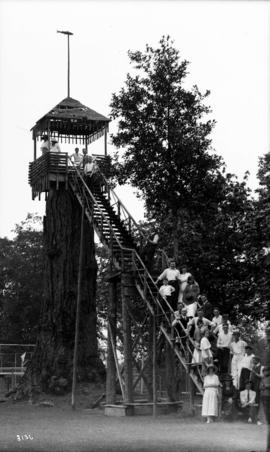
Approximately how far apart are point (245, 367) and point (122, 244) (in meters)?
8.58

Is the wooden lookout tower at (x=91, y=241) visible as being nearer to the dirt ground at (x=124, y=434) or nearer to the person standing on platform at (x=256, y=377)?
the dirt ground at (x=124, y=434)

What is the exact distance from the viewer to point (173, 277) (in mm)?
30422

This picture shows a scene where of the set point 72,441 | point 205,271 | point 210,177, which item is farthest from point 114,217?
point 72,441

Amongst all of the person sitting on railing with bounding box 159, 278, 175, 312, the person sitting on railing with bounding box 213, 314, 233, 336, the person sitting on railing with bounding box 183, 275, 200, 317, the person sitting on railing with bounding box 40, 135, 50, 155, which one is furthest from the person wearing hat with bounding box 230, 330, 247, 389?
the person sitting on railing with bounding box 40, 135, 50, 155

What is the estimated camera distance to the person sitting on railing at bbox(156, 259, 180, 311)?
30.4 metres

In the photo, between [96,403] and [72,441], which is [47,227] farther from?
[72,441]

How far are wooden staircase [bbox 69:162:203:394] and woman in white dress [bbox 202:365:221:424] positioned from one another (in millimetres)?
962

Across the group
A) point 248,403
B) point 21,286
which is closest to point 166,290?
point 248,403

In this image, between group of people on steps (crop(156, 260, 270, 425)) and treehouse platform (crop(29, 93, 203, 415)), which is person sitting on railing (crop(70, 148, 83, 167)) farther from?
group of people on steps (crop(156, 260, 270, 425))

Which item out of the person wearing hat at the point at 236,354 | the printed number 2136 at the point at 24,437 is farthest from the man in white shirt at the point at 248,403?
the printed number 2136 at the point at 24,437

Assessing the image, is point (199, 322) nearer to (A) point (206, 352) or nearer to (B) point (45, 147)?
(A) point (206, 352)

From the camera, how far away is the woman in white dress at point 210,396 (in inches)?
1045

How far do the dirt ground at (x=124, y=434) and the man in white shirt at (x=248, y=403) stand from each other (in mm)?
715

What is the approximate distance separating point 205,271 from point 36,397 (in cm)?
898
